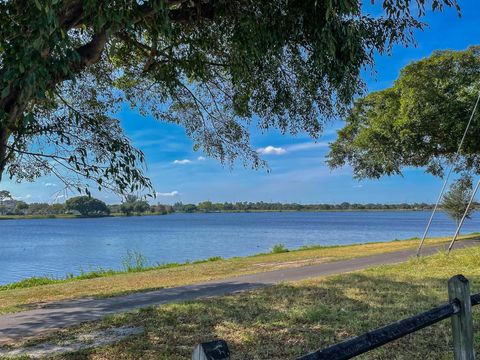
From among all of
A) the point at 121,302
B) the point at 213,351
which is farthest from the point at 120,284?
the point at 213,351

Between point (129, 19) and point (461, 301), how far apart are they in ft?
12.6

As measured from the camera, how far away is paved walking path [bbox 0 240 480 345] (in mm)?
7815

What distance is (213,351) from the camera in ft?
6.00

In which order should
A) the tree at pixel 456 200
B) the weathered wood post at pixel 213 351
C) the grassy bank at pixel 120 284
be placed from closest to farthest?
the weathered wood post at pixel 213 351, the grassy bank at pixel 120 284, the tree at pixel 456 200

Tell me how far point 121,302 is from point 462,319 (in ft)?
25.1

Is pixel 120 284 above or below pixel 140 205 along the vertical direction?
below

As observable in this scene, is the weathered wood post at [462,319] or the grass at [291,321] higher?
the weathered wood post at [462,319]

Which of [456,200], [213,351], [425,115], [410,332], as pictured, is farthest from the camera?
[456,200]

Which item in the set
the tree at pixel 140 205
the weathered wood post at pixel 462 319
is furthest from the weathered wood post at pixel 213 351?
the tree at pixel 140 205

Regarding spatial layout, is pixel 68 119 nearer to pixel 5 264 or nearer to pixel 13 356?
pixel 13 356

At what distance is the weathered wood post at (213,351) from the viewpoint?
5.94 feet

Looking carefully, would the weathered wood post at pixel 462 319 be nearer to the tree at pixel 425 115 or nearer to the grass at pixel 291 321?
the grass at pixel 291 321

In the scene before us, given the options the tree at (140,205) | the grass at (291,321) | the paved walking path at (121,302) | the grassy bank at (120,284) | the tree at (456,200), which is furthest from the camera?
the tree at (456,200)

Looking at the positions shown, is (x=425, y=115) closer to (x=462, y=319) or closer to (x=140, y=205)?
(x=140, y=205)
